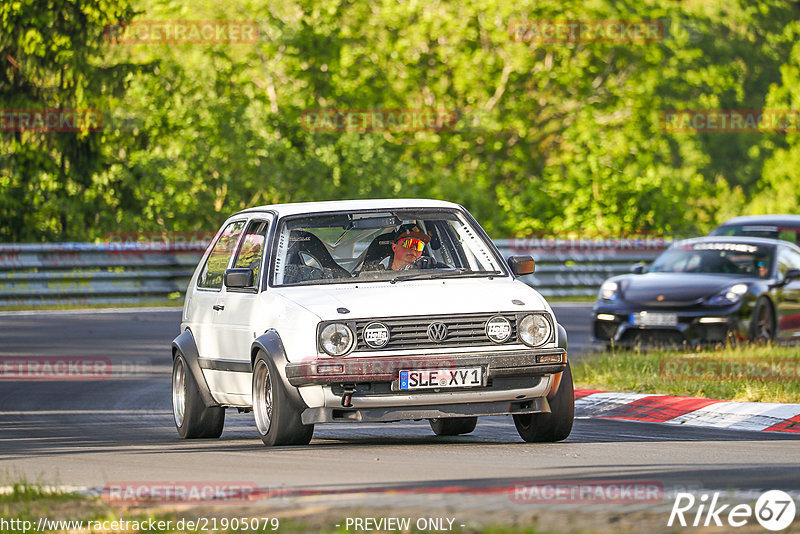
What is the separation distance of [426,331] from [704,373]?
605 cm

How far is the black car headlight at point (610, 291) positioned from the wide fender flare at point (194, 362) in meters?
8.22

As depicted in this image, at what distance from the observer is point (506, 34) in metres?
42.6

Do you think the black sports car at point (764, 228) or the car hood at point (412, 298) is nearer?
the car hood at point (412, 298)

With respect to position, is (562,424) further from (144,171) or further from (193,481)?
(144,171)

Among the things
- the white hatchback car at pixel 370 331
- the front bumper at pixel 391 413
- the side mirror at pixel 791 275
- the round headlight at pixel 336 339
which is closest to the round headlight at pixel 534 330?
the white hatchback car at pixel 370 331

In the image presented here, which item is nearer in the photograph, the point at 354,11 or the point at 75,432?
the point at 75,432

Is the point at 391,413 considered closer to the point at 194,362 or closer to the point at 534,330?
the point at 534,330

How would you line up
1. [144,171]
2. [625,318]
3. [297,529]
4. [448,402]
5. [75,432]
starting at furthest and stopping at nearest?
[144,171] → [625,318] → [75,432] → [448,402] → [297,529]

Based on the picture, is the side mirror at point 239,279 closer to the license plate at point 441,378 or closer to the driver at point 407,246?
the driver at point 407,246

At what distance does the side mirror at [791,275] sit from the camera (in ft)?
64.0

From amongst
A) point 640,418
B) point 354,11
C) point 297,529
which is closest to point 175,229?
point 354,11

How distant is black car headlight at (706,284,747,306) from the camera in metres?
18.5

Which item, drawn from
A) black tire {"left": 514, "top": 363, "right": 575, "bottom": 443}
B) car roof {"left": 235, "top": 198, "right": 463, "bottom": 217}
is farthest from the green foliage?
black tire {"left": 514, "top": 363, "right": 575, "bottom": 443}

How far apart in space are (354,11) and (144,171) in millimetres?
11955
